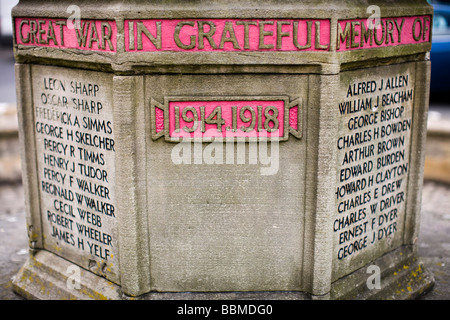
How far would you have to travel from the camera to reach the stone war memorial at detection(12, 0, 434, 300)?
116 inches

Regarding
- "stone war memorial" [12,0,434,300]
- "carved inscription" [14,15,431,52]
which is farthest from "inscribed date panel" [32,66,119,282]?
"carved inscription" [14,15,431,52]

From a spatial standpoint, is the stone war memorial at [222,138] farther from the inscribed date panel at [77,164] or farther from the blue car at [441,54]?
the blue car at [441,54]

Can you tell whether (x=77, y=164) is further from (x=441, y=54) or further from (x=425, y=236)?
(x=441, y=54)

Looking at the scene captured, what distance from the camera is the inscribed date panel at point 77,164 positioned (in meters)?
3.27

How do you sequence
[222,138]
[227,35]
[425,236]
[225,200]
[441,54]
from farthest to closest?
[441,54]
[425,236]
[225,200]
[222,138]
[227,35]

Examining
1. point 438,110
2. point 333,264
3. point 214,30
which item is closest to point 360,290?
point 333,264

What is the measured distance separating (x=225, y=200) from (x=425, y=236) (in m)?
2.53

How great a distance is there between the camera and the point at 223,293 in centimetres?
327

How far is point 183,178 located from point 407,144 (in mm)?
1676

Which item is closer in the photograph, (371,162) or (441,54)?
(371,162)

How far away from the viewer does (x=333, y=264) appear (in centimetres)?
334

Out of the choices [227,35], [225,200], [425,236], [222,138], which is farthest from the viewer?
[425,236]

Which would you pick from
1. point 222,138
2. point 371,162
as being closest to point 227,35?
point 222,138
